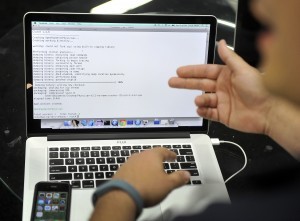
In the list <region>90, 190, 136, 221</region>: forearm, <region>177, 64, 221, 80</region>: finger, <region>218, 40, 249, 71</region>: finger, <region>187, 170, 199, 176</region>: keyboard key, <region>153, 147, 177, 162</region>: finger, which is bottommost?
<region>187, 170, 199, 176</region>: keyboard key

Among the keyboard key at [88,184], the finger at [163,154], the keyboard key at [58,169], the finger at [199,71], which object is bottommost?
the keyboard key at [88,184]

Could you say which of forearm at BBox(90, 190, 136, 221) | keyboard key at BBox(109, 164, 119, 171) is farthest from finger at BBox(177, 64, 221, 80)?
forearm at BBox(90, 190, 136, 221)

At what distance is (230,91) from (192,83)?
9 centimetres

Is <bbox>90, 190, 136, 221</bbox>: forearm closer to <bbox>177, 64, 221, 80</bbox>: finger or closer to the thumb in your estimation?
the thumb

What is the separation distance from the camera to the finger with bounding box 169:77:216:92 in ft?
3.76

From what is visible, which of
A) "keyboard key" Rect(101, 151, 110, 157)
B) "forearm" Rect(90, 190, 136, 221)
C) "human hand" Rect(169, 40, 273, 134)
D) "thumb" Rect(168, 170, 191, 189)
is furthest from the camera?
"keyboard key" Rect(101, 151, 110, 157)

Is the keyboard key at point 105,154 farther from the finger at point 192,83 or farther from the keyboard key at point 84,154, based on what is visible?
the finger at point 192,83

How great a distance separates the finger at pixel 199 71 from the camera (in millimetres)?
1152

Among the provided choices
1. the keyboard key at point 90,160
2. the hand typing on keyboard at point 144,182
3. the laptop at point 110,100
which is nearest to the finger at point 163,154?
the hand typing on keyboard at point 144,182

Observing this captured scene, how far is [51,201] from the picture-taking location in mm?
1056

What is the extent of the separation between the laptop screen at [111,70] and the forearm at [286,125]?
20 cm

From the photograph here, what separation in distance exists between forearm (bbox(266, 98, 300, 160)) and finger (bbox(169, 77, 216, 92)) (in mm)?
155

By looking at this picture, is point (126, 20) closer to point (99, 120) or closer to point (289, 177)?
point (99, 120)

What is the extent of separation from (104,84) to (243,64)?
13.0 inches
